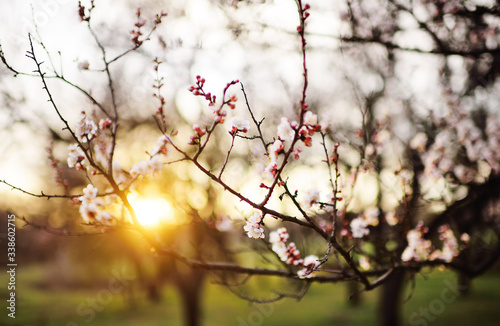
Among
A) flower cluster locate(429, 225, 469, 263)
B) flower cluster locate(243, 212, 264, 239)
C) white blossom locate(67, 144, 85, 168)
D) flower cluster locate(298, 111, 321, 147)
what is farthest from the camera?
flower cluster locate(429, 225, 469, 263)

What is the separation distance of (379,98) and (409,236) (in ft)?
20.0

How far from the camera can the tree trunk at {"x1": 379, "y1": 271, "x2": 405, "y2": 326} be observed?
8.60 meters

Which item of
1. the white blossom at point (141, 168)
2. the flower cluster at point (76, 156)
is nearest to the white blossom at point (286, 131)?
the white blossom at point (141, 168)

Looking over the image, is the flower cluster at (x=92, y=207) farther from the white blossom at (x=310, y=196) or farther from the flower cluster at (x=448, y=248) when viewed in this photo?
the flower cluster at (x=448, y=248)

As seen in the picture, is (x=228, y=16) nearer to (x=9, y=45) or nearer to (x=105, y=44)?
(x=105, y=44)

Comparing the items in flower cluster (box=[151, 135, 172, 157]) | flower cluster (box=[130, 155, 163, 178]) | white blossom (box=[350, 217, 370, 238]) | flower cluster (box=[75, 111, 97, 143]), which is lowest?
white blossom (box=[350, 217, 370, 238])

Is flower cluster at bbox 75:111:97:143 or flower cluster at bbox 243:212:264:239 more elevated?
flower cluster at bbox 75:111:97:143

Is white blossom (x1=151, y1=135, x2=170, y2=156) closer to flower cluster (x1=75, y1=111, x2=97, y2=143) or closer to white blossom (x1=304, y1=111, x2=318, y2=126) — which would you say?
flower cluster (x1=75, y1=111, x2=97, y2=143)

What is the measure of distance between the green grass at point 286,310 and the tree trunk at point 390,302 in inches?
152

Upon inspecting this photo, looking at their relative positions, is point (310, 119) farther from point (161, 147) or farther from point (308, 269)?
point (308, 269)

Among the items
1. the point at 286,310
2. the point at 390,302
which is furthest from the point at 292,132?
the point at 286,310

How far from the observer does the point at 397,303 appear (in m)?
8.73

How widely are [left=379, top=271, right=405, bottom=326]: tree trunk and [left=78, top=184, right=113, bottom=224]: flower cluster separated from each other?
800cm

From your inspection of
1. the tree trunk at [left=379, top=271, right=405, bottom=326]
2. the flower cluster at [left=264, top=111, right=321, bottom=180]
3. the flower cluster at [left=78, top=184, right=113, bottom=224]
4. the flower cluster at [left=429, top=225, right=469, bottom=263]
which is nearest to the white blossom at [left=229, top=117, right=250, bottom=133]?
the flower cluster at [left=264, top=111, right=321, bottom=180]
